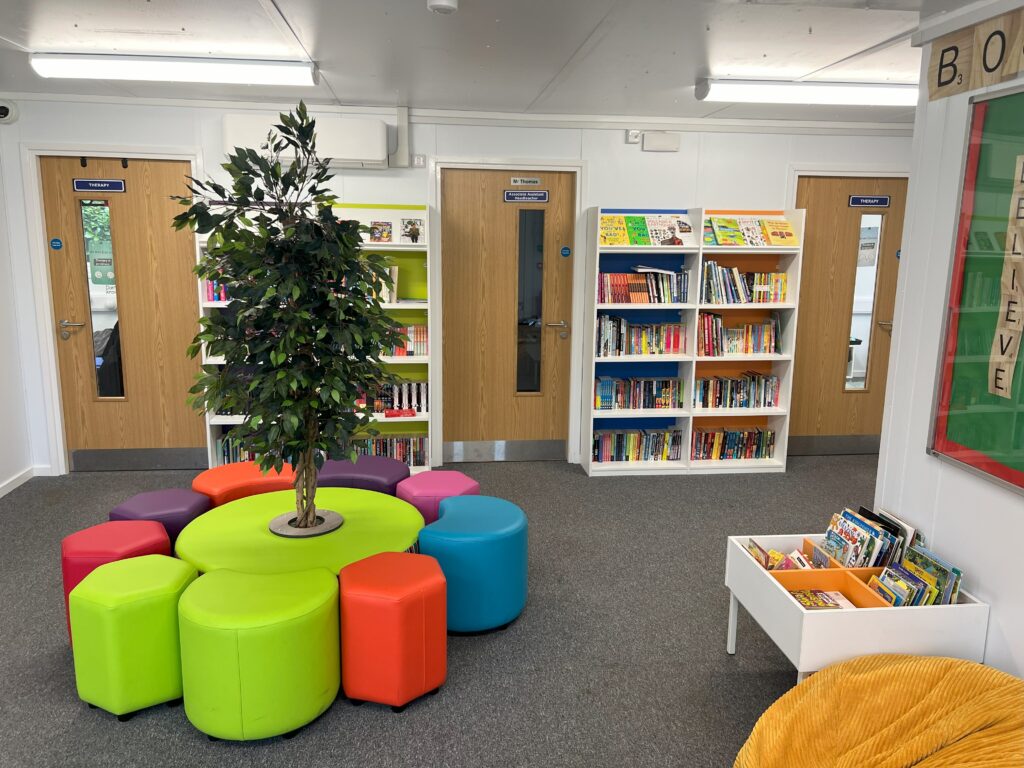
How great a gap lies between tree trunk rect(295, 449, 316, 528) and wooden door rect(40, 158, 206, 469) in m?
2.37

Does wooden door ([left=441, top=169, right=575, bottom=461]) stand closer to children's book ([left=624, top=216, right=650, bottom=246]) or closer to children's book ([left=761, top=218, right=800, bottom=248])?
children's book ([left=624, top=216, right=650, bottom=246])

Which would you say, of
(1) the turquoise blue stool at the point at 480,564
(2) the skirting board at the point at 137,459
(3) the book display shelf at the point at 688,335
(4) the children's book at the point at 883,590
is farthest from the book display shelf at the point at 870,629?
(2) the skirting board at the point at 137,459

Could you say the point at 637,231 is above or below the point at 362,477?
above

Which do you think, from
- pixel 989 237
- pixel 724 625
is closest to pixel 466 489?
pixel 724 625

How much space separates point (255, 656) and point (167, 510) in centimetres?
121

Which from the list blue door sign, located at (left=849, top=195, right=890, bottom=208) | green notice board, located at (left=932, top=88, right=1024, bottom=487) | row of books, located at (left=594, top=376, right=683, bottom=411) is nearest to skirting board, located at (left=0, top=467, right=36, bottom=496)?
row of books, located at (left=594, top=376, right=683, bottom=411)

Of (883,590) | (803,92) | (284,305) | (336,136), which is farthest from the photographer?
(336,136)

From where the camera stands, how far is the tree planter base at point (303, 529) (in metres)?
2.80

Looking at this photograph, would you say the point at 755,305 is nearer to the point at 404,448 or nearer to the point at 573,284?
the point at 573,284

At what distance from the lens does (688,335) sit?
16.8ft

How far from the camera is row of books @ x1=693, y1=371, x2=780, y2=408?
17.1 ft

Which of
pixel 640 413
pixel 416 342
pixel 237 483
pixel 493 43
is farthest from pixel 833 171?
pixel 237 483

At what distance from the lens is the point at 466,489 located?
3369 mm

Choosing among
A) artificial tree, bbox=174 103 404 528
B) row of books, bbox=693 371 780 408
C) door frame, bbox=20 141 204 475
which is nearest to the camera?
artificial tree, bbox=174 103 404 528
